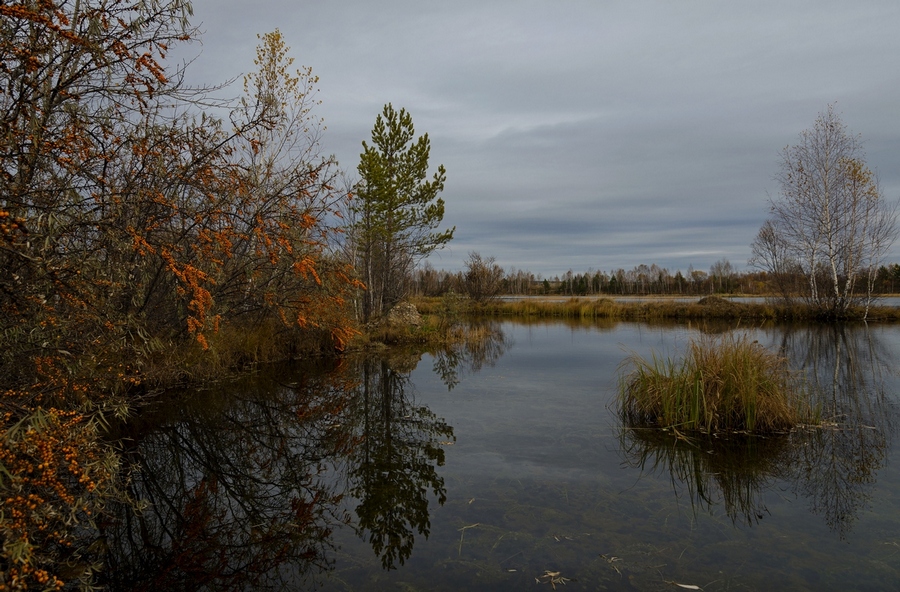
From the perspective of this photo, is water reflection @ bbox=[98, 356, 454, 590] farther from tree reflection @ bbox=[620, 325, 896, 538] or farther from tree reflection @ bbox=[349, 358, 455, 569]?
tree reflection @ bbox=[620, 325, 896, 538]

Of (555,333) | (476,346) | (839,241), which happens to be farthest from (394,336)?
(839,241)

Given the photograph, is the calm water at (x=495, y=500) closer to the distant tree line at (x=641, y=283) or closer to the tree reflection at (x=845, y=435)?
the tree reflection at (x=845, y=435)

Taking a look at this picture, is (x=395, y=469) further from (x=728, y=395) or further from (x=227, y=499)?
(x=728, y=395)

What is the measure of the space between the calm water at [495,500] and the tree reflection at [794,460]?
1.0 inches

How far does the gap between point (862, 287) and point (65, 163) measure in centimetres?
3201

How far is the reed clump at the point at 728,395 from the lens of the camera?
6738mm

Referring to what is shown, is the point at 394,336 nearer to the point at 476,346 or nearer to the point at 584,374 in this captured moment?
the point at 476,346

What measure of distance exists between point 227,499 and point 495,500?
2.57m

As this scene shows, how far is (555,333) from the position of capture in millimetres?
21609

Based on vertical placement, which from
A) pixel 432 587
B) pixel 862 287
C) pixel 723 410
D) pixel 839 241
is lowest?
pixel 432 587

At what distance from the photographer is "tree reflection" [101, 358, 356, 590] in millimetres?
3738

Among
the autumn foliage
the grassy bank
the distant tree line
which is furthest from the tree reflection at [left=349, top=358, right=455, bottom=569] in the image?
the distant tree line

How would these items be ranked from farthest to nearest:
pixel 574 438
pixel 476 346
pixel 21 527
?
pixel 476 346 < pixel 574 438 < pixel 21 527

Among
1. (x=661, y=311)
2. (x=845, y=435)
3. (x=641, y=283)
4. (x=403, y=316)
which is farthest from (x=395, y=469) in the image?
(x=641, y=283)
